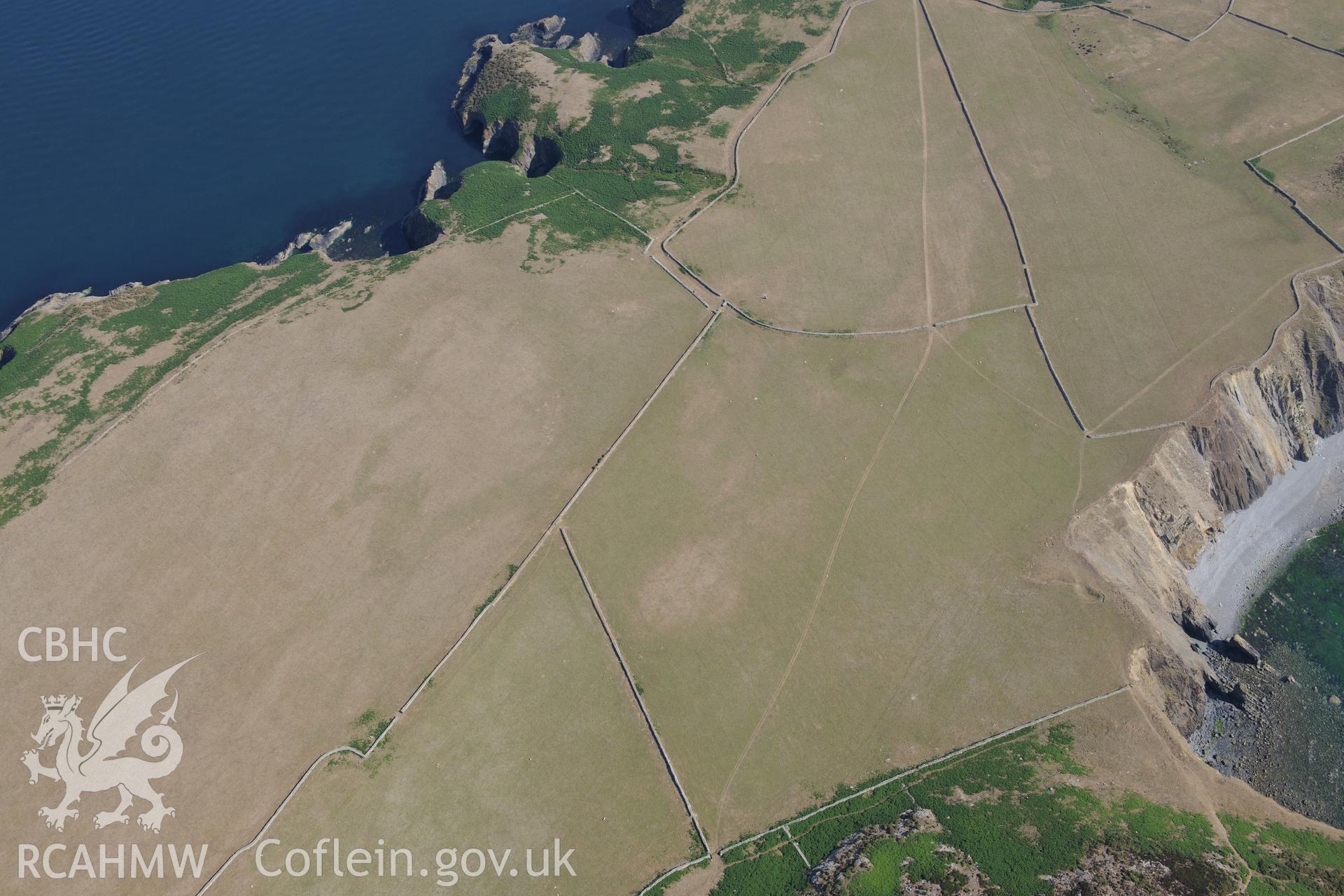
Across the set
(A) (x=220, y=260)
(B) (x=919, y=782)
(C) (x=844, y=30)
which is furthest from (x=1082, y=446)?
(A) (x=220, y=260)

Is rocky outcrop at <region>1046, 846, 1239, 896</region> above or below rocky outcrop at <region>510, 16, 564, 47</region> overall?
below

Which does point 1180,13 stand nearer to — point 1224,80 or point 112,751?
point 1224,80

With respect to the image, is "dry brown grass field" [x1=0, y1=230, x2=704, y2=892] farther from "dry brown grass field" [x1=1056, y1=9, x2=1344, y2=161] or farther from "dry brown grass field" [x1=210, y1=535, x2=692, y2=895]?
"dry brown grass field" [x1=1056, y1=9, x2=1344, y2=161]

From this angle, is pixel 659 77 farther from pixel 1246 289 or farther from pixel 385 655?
pixel 385 655

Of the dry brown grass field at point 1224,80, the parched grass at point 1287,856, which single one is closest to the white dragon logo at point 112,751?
the parched grass at point 1287,856

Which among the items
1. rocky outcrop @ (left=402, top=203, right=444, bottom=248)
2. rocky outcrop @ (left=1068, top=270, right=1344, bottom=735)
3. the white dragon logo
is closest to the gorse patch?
rocky outcrop @ (left=1068, top=270, right=1344, bottom=735)
